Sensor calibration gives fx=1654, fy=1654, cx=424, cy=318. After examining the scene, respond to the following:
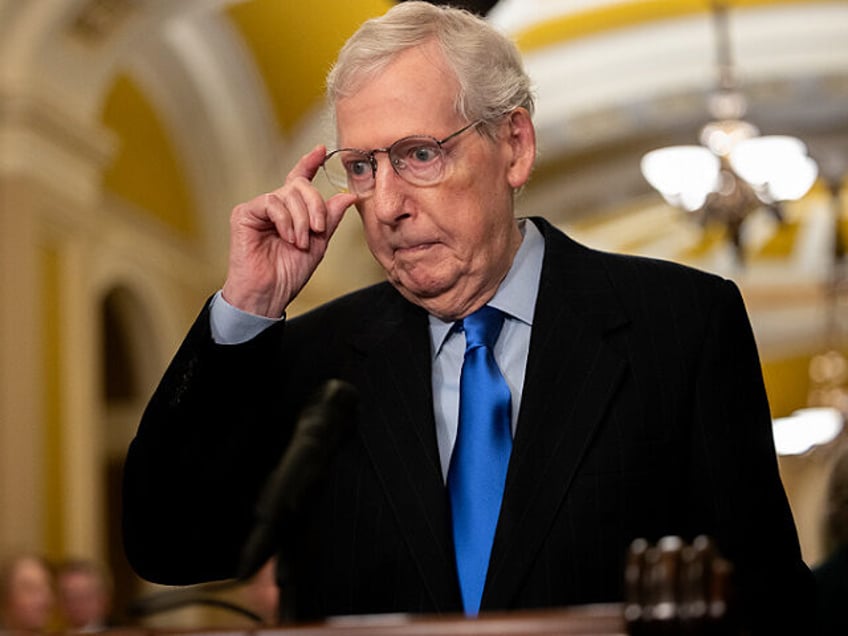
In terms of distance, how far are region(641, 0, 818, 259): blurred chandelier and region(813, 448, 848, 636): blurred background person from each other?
Answer: 7029 millimetres

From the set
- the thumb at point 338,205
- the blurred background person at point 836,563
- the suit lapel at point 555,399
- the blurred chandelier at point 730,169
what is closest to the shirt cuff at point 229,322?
the thumb at point 338,205

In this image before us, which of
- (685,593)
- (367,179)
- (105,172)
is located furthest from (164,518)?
(105,172)

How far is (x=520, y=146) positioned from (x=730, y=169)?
8690mm

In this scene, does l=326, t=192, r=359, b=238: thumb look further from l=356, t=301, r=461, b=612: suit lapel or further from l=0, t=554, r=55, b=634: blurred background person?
l=0, t=554, r=55, b=634: blurred background person

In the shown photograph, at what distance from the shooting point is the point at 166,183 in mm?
12016

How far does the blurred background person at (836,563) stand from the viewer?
10.8ft

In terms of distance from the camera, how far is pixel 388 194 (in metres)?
2.28

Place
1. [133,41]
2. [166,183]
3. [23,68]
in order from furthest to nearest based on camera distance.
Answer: [166,183], [133,41], [23,68]

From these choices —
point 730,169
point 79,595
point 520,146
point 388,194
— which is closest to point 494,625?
point 388,194

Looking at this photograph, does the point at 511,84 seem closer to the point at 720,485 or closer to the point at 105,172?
the point at 720,485

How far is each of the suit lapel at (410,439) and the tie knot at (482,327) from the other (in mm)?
75

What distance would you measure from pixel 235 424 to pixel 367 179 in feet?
1.29

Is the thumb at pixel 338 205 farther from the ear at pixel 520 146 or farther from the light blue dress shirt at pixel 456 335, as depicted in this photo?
the ear at pixel 520 146

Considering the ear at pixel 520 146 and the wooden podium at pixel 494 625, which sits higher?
the ear at pixel 520 146
